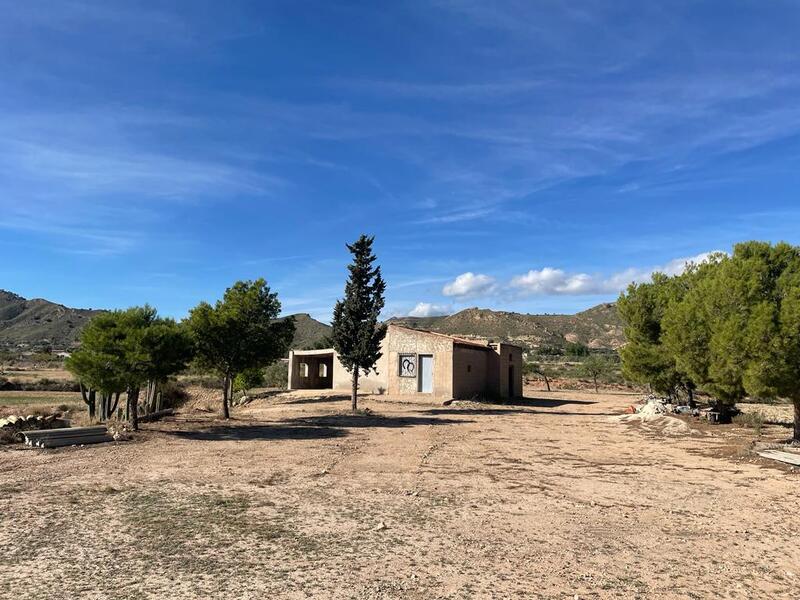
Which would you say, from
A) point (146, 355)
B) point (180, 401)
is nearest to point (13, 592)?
point (146, 355)

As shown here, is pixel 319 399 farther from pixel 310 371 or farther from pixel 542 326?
pixel 542 326

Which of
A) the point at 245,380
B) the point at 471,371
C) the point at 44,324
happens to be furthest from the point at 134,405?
the point at 44,324

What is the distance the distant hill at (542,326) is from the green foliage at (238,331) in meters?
78.5

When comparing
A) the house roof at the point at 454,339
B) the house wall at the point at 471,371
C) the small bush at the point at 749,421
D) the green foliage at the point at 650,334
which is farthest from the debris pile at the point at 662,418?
the house roof at the point at 454,339

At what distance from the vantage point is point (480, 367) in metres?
37.8

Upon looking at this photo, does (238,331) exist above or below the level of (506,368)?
above

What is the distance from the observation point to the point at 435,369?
34375mm

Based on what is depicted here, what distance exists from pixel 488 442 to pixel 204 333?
486 inches

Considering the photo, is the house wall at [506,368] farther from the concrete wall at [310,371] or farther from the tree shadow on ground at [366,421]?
the tree shadow on ground at [366,421]

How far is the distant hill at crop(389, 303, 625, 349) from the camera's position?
107 m

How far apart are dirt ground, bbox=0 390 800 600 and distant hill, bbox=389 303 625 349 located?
8862cm

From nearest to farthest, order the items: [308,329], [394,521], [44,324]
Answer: [394,521]
[308,329]
[44,324]

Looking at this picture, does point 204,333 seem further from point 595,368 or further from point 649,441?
point 595,368

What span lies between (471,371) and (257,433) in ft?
61.3
